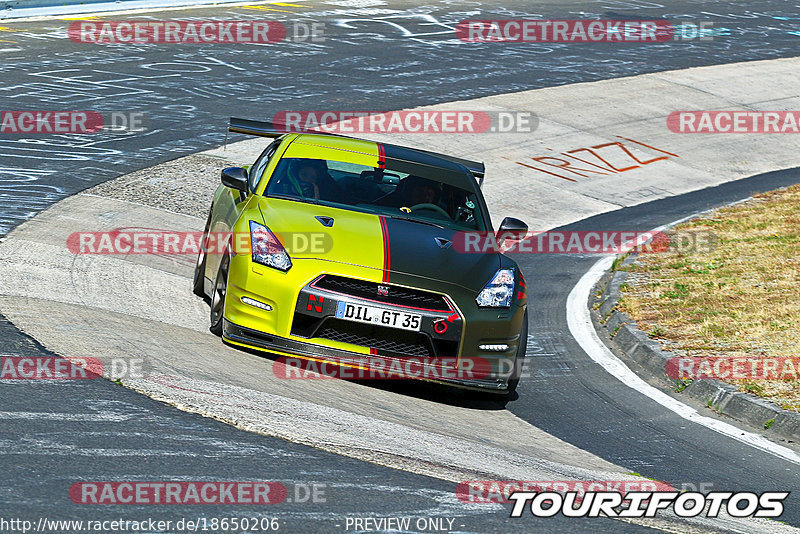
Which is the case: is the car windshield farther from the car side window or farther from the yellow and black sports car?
the car side window

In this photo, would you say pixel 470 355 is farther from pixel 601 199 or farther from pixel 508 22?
pixel 508 22

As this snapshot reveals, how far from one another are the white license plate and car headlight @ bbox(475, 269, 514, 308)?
23.8 inches

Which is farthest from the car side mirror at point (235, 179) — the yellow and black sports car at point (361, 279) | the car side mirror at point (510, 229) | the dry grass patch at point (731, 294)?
the dry grass patch at point (731, 294)

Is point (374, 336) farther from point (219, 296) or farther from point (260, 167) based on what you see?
point (260, 167)

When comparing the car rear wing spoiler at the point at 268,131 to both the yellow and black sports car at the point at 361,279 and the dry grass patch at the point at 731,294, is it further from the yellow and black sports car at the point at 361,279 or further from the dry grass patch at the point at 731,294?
the dry grass patch at the point at 731,294

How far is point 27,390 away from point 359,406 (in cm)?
195

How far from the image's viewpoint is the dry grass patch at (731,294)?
8.96 metres

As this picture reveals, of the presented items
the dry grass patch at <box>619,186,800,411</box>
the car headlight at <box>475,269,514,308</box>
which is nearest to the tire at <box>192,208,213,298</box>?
the car headlight at <box>475,269,514,308</box>

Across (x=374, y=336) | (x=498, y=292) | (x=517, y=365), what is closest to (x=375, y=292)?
(x=374, y=336)

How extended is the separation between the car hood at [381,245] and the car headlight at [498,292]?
0.16ft

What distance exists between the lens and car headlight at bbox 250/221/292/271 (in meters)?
7.09

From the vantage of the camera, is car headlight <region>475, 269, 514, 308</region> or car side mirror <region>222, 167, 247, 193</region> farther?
car side mirror <region>222, 167, 247, 193</region>

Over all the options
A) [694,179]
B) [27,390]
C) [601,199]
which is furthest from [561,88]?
[27,390]

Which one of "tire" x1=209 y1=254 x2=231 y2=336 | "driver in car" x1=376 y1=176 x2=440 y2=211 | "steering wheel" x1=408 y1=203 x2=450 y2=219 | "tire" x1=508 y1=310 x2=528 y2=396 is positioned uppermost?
"driver in car" x1=376 y1=176 x2=440 y2=211
